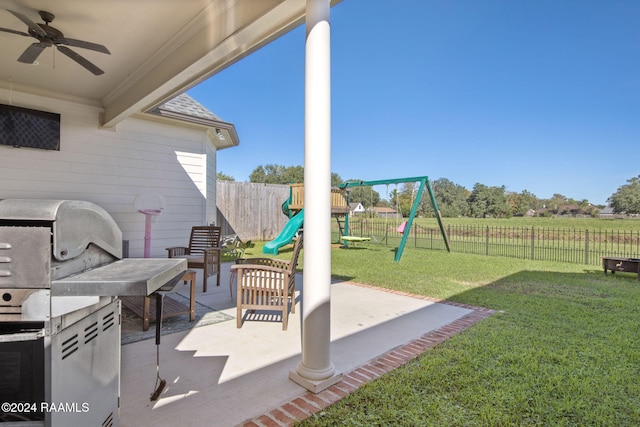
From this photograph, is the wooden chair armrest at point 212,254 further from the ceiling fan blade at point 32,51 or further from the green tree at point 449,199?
the green tree at point 449,199

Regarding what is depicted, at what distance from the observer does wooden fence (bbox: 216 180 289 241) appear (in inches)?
482

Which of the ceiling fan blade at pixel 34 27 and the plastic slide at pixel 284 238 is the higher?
the ceiling fan blade at pixel 34 27

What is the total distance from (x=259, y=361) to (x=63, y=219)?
193cm

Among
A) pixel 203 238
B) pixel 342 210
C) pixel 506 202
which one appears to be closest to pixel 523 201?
pixel 506 202

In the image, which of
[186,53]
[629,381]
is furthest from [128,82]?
[629,381]

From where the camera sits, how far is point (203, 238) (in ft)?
19.8

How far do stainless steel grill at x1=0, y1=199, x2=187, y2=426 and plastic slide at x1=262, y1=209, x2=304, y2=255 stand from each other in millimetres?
7786

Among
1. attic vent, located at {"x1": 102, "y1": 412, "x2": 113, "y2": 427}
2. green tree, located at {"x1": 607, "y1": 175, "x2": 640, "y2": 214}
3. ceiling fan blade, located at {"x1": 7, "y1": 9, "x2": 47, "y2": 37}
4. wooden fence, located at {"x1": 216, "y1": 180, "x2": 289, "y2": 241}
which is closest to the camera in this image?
attic vent, located at {"x1": 102, "y1": 412, "x2": 113, "y2": 427}

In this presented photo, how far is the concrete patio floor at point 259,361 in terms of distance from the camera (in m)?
1.99

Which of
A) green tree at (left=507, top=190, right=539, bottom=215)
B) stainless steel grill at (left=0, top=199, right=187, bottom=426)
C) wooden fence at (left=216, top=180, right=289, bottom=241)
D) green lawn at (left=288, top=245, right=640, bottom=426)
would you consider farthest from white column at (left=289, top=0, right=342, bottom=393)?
green tree at (left=507, top=190, right=539, bottom=215)

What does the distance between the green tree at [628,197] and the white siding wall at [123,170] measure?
32.6 metres

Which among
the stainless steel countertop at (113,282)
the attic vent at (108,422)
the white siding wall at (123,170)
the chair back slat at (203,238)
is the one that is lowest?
the attic vent at (108,422)

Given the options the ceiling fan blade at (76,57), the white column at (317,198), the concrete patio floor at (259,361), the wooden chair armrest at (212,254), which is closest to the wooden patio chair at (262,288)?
the concrete patio floor at (259,361)

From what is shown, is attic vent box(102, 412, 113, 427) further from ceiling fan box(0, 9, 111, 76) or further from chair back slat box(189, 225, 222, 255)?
chair back slat box(189, 225, 222, 255)
